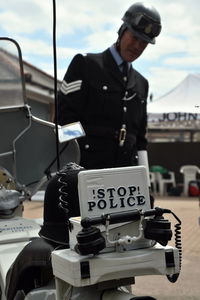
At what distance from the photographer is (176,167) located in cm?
1655

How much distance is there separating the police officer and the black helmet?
34 mm

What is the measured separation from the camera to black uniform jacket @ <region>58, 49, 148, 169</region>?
3.13 metres

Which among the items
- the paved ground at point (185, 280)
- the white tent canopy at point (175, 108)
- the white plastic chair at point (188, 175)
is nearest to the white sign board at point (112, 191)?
the paved ground at point (185, 280)

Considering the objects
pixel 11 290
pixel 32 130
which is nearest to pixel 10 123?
pixel 32 130

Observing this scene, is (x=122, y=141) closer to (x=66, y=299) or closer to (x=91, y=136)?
(x=91, y=136)

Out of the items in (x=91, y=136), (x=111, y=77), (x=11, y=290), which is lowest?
(x=11, y=290)

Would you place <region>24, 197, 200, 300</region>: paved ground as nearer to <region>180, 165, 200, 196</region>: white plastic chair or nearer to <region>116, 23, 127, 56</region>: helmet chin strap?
<region>116, 23, 127, 56</region>: helmet chin strap

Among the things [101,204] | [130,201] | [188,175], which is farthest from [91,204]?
[188,175]

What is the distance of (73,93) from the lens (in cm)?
311

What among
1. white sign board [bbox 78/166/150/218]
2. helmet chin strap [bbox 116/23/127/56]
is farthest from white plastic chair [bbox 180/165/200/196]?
white sign board [bbox 78/166/150/218]

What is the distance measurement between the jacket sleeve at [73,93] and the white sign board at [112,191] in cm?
121

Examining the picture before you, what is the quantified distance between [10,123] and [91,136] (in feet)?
1.65

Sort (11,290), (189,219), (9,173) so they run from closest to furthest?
(11,290), (9,173), (189,219)

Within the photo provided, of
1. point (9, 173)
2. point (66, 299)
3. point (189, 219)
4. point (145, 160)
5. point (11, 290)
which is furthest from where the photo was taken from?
point (189, 219)
